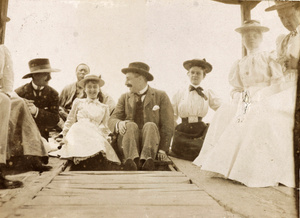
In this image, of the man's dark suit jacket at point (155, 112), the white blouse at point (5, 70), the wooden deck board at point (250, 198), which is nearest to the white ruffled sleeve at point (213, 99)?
the man's dark suit jacket at point (155, 112)

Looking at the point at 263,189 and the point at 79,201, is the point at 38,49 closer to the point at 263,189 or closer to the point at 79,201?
the point at 79,201

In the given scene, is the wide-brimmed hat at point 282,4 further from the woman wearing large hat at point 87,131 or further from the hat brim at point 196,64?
the woman wearing large hat at point 87,131

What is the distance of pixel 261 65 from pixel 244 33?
33 centimetres

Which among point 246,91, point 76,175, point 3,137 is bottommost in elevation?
point 76,175

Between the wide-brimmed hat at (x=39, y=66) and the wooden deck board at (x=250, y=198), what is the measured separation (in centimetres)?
147

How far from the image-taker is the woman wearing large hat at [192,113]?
286 centimetres

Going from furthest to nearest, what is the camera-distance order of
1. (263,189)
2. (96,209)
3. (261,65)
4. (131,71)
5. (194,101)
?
(194,101) → (261,65) → (131,71) → (263,189) → (96,209)

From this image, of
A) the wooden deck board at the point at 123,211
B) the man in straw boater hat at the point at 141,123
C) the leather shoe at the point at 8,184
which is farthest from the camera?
the man in straw boater hat at the point at 141,123

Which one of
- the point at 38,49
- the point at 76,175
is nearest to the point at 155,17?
Answer: the point at 38,49

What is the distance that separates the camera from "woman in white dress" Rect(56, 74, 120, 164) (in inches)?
109

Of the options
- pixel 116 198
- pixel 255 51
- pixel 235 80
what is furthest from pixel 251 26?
pixel 116 198

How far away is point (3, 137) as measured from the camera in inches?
88.2

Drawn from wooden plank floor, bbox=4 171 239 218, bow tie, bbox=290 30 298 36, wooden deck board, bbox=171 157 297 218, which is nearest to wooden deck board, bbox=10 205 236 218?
wooden plank floor, bbox=4 171 239 218

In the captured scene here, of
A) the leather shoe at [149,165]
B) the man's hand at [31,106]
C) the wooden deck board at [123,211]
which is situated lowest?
the wooden deck board at [123,211]
